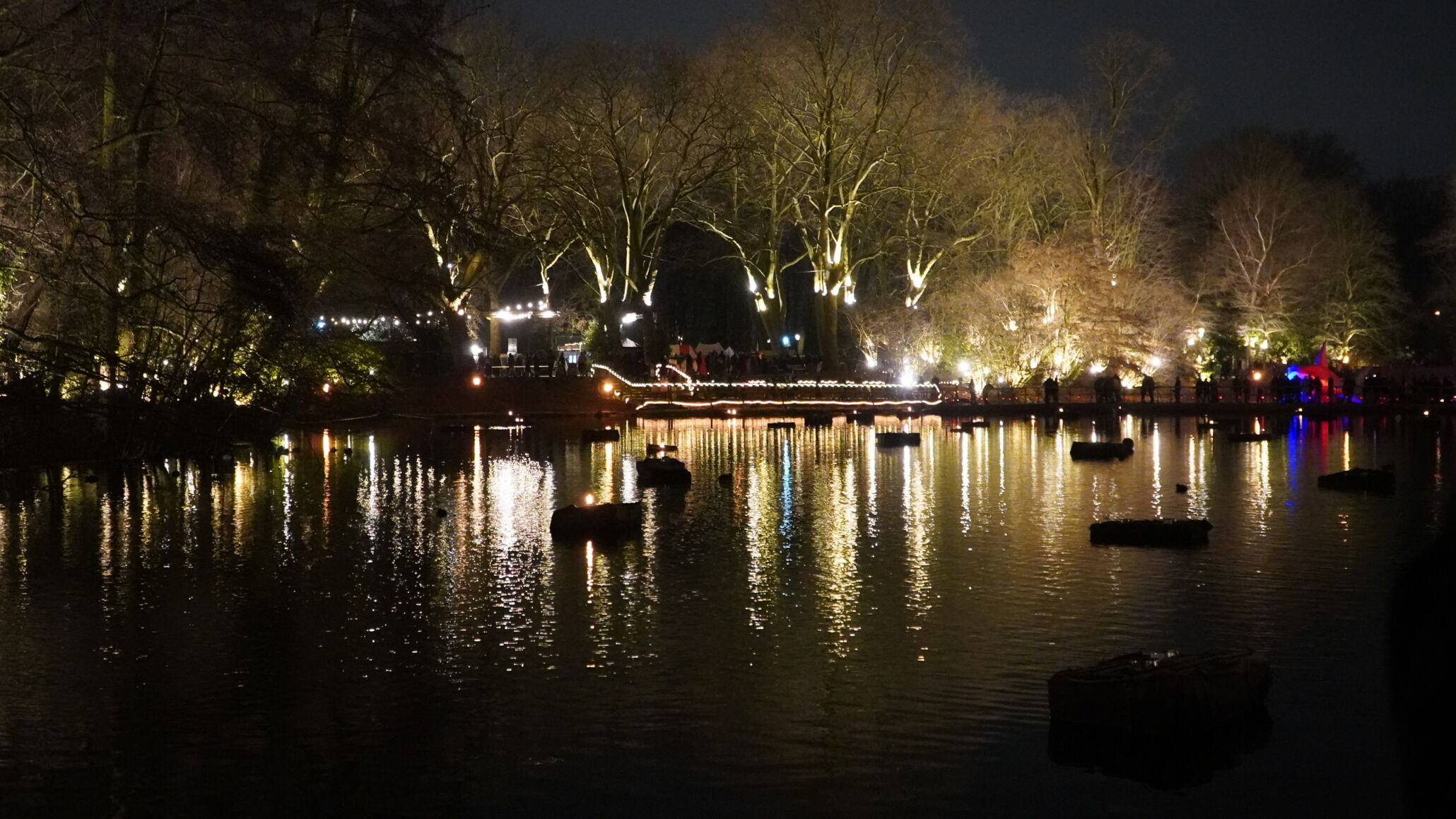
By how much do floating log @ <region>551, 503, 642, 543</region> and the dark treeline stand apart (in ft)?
9.60

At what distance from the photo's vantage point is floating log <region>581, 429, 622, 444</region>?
3509 cm

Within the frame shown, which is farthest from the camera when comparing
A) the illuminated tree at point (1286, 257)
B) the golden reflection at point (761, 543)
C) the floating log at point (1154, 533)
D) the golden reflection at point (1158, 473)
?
the illuminated tree at point (1286, 257)

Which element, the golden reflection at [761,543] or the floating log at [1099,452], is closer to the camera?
the golden reflection at [761,543]

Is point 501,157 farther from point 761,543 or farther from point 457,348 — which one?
point 761,543

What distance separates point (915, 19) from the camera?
53.4 m

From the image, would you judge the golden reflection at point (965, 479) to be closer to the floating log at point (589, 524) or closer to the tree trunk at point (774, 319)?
the floating log at point (589, 524)

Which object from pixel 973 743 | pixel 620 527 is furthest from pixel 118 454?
pixel 973 743

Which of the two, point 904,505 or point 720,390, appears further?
point 720,390

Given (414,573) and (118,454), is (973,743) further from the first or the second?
(118,454)

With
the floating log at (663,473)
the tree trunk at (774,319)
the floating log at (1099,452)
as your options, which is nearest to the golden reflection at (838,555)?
the floating log at (663,473)

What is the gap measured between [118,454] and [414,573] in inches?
503

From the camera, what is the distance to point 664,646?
11406 mm

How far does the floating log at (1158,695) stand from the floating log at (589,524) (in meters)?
8.72

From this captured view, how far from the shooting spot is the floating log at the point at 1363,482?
850 inches
